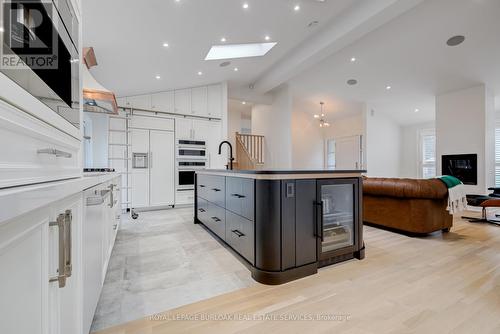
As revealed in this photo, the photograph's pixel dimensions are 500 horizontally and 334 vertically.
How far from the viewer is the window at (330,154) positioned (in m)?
9.05

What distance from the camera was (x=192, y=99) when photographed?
18.7ft

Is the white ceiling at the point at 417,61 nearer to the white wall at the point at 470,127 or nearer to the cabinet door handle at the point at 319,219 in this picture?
the white wall at the point at 470,127

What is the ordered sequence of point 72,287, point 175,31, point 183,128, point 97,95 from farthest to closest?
point 183,128, point 175,31, point 97,95, point 72,287

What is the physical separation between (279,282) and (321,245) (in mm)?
529

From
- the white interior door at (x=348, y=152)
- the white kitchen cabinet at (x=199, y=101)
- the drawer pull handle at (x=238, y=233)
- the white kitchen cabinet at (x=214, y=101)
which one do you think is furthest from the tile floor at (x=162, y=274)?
the white interior door at (x=348, y=152)

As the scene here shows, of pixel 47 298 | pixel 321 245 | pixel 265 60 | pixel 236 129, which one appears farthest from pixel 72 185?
pixel 236 129

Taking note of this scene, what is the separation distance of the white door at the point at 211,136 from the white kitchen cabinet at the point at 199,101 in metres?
0.24

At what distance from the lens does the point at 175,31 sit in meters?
3.28

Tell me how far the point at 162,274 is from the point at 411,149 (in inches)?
367

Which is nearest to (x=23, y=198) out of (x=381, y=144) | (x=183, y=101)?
(x=183, y=101)

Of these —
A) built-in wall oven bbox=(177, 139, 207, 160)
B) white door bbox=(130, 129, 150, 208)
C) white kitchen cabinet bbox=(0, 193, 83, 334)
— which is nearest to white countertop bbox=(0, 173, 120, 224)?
white kitchen cabinet bbox=(0, 193, 83, 334)

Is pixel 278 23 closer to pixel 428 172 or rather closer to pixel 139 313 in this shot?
pixel 139 313

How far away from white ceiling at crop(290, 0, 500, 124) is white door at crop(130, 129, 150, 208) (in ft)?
14.8

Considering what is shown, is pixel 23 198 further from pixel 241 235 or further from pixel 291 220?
pixel 241 235
